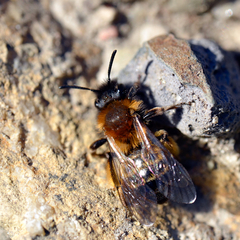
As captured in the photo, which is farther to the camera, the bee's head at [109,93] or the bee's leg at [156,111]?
the bee's head at [109,93]

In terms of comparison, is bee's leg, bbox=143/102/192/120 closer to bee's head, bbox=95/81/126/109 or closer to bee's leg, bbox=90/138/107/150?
bee's head, bbox=95/81/126/109

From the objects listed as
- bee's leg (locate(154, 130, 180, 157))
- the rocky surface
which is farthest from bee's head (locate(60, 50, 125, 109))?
bee's leg (locate(154, 130, 180, 157))

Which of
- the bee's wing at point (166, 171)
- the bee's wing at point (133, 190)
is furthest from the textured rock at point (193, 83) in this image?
the bee's wing at point (133, 190)

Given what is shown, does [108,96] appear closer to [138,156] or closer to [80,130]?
[80,130]

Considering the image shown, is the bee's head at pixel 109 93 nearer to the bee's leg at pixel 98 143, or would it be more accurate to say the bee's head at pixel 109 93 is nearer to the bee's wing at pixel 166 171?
the bee's leg at pixel 98 143

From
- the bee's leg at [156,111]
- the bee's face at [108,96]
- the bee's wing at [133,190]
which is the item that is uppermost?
the bee's face at [108,96]

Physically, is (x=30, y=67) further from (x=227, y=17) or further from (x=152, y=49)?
(x=227, y=17)

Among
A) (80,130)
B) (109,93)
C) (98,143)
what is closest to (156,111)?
(109,93)
